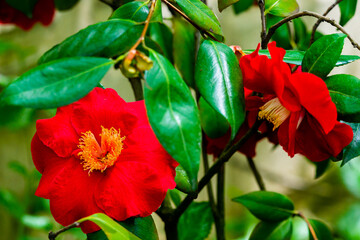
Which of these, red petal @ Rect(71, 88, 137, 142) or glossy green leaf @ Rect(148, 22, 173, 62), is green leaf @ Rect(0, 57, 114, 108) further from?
glossy green leaf @ Rect(148, 22, 173, 62)

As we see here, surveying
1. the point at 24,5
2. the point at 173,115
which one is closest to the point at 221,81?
the point at 173,115

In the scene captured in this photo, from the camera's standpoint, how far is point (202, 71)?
406mm

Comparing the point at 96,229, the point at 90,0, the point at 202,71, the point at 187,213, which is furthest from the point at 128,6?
the point at 90,0

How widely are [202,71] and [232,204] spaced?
5.55 feet

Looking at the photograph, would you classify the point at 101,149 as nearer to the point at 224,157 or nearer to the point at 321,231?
the point at 224,157

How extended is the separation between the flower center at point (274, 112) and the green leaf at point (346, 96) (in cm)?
5

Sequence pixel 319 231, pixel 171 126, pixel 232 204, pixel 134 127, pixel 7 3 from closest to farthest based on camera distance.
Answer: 1. pixel 171 126
2. pixel 134 127
3. pixel 319 231
4. pixel 7 3
5. pixel 232 204

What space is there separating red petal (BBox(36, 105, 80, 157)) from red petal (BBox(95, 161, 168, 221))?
6 centimetres

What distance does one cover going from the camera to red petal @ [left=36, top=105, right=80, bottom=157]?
43 centimetres

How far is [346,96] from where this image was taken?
1.38 feet

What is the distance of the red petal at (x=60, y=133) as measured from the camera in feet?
1.42

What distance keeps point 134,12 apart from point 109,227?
225 mm

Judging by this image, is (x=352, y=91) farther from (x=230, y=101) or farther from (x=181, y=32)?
(x=181, y=32)

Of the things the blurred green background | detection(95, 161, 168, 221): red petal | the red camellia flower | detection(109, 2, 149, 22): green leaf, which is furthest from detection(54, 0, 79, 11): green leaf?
the blurred green background
